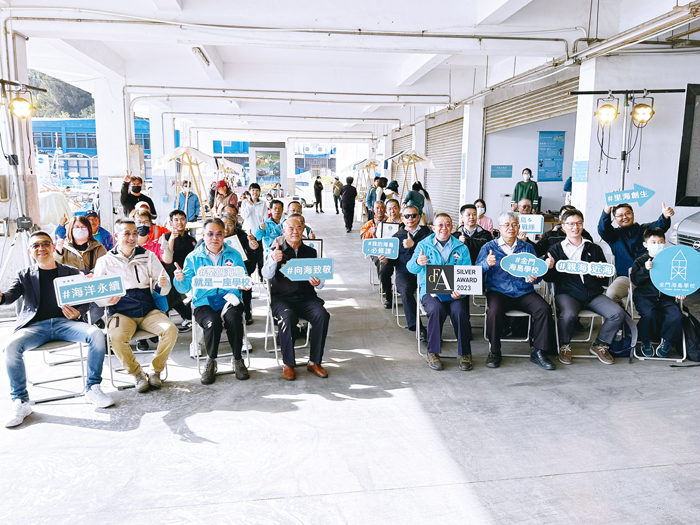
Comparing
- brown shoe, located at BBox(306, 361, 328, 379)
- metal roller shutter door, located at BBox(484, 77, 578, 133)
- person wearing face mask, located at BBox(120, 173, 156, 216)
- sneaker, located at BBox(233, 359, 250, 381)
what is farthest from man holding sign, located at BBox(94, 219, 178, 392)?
metal roller shutter door, located at BBox(484, 77, 578, 133)

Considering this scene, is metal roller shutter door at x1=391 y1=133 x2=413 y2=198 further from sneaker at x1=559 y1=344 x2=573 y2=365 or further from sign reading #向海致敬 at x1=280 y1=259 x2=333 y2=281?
sign reading #向海致敬 at x1=280 y1=259 x2=333 y2=281

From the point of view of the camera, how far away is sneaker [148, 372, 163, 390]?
12.9 ft

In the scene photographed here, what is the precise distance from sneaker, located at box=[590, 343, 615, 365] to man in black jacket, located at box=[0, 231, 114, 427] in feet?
13.4

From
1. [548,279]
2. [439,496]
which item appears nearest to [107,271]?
[439,496]

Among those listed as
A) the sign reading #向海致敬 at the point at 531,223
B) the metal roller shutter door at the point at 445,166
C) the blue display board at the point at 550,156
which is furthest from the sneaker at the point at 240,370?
the blue display board at the point at 550,156

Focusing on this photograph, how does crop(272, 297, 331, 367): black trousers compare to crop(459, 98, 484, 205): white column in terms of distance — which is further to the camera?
crop(459, 98, 484, 205): white column

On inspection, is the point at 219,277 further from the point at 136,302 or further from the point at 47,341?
the point at 47,341

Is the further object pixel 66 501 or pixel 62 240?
pixel 62 240

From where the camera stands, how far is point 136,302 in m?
4.11

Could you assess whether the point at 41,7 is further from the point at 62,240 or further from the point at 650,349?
the point at 650,349

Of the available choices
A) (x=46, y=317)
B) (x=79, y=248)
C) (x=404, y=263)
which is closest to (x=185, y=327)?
(x=79, y=248)

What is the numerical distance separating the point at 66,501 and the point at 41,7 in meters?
5.30

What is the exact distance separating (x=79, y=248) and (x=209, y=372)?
1.87 metres

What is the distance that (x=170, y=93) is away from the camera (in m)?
10.9
